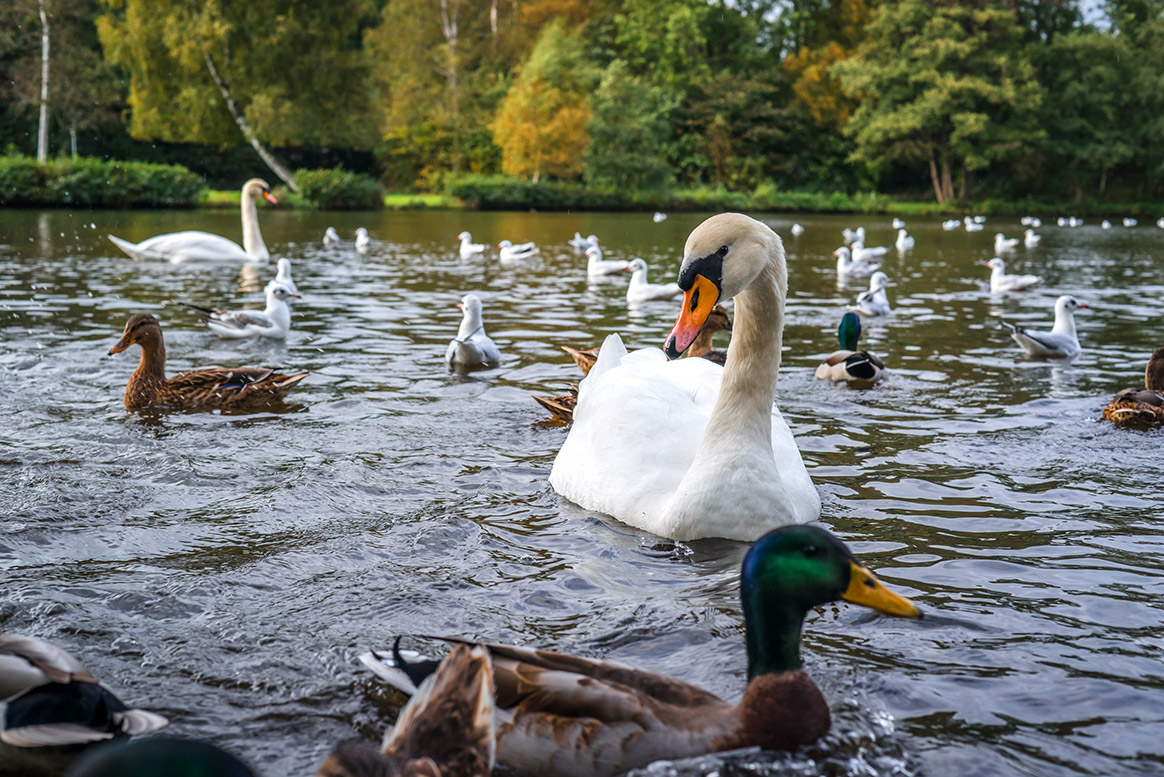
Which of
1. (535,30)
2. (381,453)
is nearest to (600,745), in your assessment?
(381,453)

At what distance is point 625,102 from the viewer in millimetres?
48750

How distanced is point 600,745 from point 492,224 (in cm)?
3169

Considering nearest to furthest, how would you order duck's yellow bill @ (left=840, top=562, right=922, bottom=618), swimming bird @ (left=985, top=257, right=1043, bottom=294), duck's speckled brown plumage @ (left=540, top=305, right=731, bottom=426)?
duck's yellow bill @ (left=840, top=562, right=922, bottom=618) → duck's speckled brown plumage @ (left=540, top=305, right=731, bottom=426) → swimming bird @ (left=985, top=257, right=1043, bottom=294)

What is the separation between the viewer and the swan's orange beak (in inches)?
166

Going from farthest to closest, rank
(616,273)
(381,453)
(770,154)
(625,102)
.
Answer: (770,154) → (625,102) → (616,273) → (381,453)

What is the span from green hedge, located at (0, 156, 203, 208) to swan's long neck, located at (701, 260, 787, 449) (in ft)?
109

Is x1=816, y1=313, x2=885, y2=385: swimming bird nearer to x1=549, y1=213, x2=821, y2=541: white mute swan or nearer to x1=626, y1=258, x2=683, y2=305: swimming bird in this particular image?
x1=549, y1=213, x2=821, y2=541: white mute swan

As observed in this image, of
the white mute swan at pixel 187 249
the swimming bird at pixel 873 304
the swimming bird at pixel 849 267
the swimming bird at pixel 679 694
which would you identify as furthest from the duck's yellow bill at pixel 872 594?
the white mute swan at pixel 187 249

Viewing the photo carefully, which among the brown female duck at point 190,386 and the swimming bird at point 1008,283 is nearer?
the brown female duck at point 190,386

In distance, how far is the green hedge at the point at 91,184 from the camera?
32.2 m

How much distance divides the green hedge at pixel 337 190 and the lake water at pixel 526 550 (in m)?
31.9

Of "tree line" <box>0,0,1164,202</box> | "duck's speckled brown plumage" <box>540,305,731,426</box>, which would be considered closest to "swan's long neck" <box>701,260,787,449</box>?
"duck's speckled brown plumage" <box>540,305,731,426</box>

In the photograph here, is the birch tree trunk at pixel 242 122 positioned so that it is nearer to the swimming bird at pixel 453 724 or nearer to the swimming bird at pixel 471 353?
the swimming bird at pixel 471 353

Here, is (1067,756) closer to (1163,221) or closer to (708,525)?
(708,525)
